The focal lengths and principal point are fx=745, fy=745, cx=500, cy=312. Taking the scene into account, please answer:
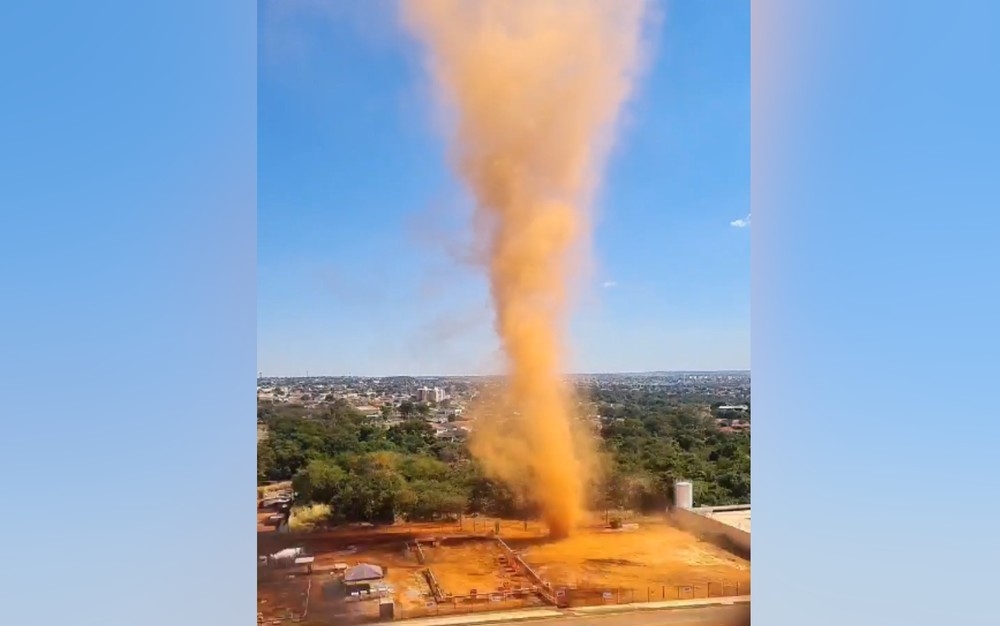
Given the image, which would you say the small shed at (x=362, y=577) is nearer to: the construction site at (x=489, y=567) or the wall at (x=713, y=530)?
the construction site at (x=489, y=567)

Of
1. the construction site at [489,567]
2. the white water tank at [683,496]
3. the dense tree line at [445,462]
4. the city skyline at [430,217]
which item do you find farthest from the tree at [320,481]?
the white water tank at [683,496]

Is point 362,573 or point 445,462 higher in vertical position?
point 445,462

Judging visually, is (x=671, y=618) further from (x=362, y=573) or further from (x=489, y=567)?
(x=362, y=573)

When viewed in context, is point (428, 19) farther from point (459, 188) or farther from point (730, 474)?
point (730, 474)

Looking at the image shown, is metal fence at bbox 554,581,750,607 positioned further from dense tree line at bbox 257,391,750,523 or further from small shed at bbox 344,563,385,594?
small shed at bbox 344,563,385,594

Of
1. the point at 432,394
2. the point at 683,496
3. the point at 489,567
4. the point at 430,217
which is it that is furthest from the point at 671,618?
the point at 430,217
